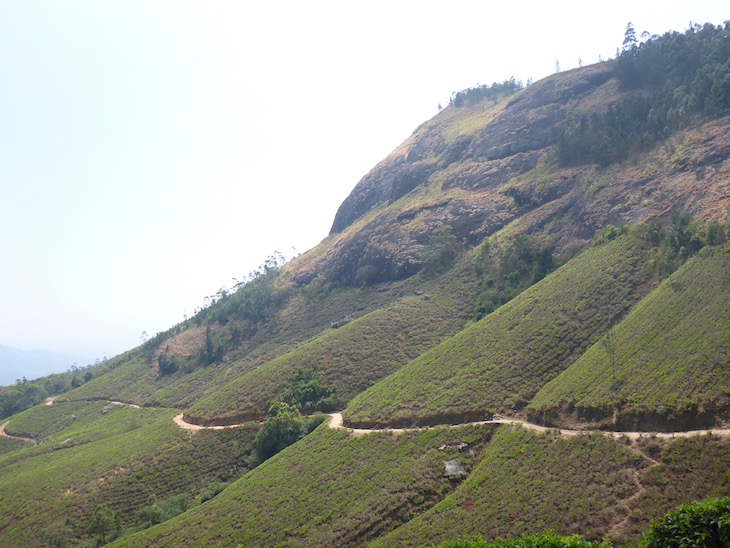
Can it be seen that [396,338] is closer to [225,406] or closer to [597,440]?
[225,406]

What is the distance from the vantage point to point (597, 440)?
36625 millimetres

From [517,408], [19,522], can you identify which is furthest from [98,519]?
[517,408]

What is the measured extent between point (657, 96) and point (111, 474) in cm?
12161

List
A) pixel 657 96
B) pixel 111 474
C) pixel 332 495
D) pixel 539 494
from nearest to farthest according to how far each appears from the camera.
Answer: pixel 539 494 < pixel 332 495 < pixel 111 474 < pixel 657 96

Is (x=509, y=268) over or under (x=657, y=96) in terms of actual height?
under

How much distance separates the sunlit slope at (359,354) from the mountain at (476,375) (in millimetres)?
435

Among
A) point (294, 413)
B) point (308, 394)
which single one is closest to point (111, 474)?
point (294, 413)

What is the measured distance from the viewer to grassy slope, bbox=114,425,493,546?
3847 centimetres

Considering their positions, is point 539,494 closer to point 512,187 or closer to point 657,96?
point 512,187

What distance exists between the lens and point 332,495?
42281 millimetres

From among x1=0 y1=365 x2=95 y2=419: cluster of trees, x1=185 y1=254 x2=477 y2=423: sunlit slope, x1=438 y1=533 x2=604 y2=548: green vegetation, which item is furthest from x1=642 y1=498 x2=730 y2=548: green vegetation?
x1=0 y1=365 x2=95 y2=419: cluster of trees

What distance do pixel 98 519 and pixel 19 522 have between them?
37.9ft

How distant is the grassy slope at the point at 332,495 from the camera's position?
38.5 m

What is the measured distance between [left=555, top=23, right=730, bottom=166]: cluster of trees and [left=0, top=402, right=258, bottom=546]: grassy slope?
293 ft
